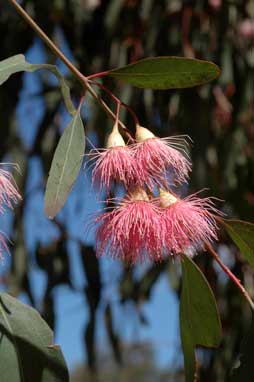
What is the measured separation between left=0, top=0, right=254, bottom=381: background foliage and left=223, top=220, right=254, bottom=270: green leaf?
46.3 inches

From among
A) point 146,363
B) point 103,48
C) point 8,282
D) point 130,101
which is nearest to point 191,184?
point 130,101

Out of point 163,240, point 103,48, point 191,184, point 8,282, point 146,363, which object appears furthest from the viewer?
point 146,363

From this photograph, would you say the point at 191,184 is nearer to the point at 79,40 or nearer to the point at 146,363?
the point at 79,40

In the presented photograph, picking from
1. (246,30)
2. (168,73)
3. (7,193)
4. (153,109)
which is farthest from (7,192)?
(246,30)

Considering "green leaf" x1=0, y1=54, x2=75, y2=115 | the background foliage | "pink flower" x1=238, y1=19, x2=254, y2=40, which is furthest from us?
"pink flower" x1=238, y1=19, x2=254, y2=40

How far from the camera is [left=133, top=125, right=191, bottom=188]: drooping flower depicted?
979mm

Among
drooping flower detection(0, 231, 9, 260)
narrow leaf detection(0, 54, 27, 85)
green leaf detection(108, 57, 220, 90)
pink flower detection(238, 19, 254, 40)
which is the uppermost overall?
pink flower detection(238, 19, 254, 40)

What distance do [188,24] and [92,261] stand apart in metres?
0.81

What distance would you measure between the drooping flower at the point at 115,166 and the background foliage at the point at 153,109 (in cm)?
123

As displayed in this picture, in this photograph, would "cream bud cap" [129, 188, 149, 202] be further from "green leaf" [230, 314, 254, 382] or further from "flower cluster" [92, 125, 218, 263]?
"green leaf" [230, 314, 254, 382]

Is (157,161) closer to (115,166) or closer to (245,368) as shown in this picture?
(115,166)

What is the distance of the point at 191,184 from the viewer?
2.28 meters

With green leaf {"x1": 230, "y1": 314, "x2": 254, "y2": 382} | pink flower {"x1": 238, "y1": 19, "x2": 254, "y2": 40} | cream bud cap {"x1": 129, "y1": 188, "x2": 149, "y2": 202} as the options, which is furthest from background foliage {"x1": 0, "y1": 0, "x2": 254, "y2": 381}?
cream bud cap {"x1": 129, "y1": 188, "x2": 149, "y2": 202}

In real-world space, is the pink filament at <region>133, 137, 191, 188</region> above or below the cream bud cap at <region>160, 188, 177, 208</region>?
above
